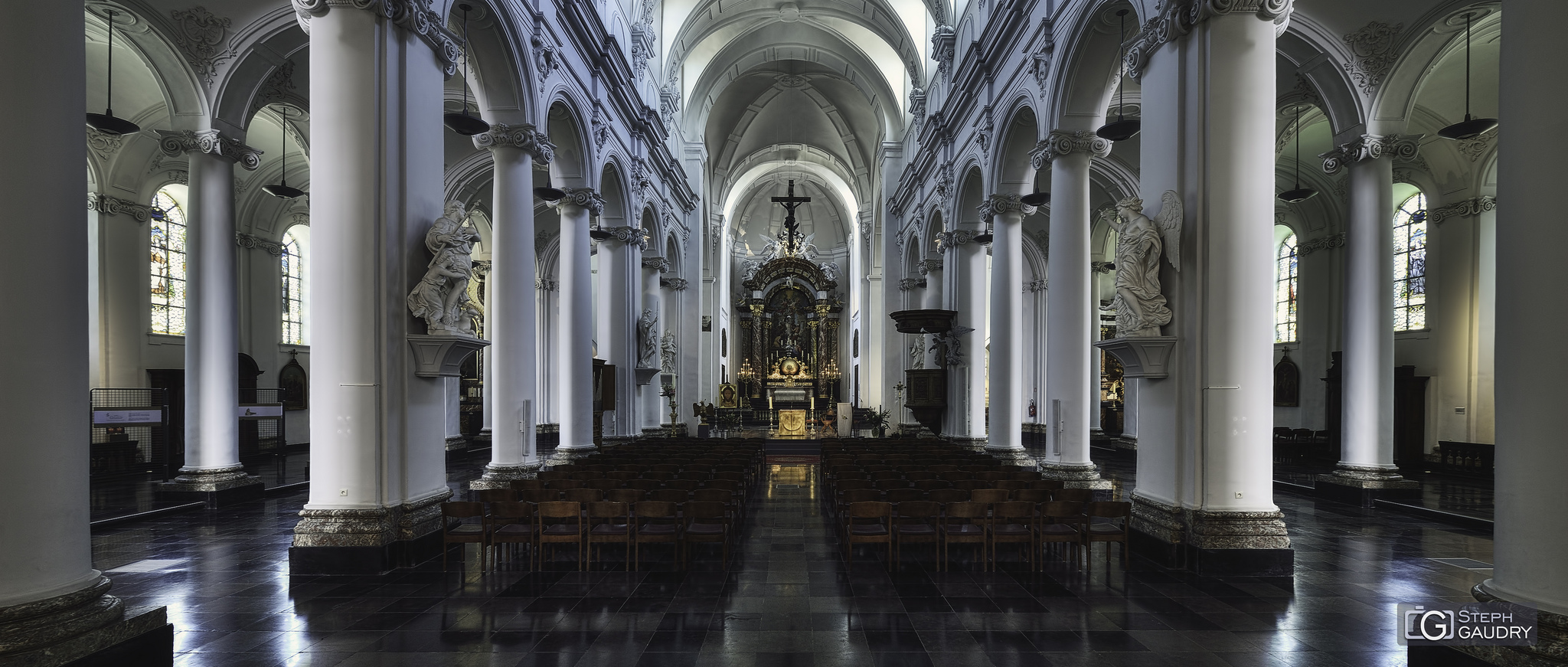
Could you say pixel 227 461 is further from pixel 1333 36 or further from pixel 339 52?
pixel 1333 36

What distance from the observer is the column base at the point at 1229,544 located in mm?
6512

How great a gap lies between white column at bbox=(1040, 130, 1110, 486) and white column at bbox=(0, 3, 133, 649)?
9.95 m

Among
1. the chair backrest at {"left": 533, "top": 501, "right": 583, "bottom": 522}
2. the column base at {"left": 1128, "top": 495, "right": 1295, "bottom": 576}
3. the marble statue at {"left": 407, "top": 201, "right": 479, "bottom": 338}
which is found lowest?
the column base at {"left": 1128, "top": 495, "right": 1295, "bottom": 576}

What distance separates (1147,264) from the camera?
23.4 feet

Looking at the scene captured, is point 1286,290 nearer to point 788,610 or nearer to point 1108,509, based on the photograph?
point 1108,509

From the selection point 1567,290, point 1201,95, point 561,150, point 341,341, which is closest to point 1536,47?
point 1567,290

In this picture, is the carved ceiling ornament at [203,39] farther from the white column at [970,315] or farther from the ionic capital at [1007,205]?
the white column at [970,315]

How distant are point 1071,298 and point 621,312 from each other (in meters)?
9.80

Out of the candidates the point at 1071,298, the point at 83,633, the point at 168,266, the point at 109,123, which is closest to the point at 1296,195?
the point at 1071,298

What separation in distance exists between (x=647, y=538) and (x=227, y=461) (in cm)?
758

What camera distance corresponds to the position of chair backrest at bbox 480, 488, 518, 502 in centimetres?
725

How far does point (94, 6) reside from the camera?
9.72 metres

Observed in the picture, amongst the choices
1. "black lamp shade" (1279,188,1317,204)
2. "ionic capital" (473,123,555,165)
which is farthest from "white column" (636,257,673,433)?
"black lamp shade" (1279,188,1317,204)

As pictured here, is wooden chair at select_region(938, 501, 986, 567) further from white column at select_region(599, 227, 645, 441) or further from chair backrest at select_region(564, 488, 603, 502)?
white column at select_region(599, 227, 645, 441)
